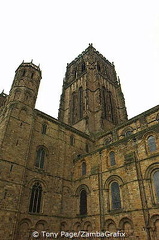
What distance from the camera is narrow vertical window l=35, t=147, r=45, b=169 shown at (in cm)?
2101

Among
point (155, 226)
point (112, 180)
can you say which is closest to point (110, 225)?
point (112, 180)

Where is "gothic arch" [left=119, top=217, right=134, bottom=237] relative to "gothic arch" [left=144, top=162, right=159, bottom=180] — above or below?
below

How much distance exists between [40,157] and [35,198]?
466 centimetres

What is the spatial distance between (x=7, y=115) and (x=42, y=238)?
13.4 metres

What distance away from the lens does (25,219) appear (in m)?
16.9

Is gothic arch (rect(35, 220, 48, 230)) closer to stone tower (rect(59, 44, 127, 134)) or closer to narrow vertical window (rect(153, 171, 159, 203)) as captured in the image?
narrow vertical window (rect(153, 171, 159, 203))

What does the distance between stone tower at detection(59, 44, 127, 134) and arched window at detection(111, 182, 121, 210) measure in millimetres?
15243

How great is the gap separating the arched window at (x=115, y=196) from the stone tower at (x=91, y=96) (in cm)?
1524

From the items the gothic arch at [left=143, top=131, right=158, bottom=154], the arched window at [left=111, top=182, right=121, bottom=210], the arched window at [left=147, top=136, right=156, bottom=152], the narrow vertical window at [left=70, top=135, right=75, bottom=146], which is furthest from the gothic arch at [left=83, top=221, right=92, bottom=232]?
the narrow vertical window at [left=70, top=135, right=75, bottom=146]

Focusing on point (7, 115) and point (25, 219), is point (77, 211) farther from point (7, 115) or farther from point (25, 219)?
point (7, 115)

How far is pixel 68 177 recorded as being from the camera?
23188 millimetres

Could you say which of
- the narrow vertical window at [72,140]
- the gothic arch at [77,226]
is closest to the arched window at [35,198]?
the gothic arch at [77,226]

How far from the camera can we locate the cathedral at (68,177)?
15.9 metres

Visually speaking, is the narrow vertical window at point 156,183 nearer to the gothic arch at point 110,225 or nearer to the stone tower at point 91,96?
the gothic arch at point 110,225
